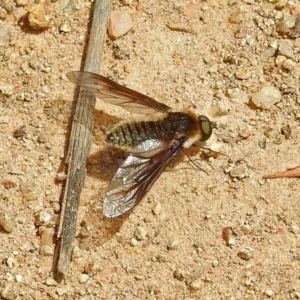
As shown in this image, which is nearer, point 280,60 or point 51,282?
point 51,282

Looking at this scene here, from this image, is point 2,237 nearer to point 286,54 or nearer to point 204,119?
point 204,119

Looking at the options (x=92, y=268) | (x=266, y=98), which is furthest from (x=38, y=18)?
(x=92, y=268)

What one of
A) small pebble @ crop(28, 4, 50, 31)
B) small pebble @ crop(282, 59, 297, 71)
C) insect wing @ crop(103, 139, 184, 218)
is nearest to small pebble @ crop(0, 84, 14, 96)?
small pebble @ crop(28, 4, 50, 31)

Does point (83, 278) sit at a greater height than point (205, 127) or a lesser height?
lesser

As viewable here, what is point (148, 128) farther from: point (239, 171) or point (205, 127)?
point (239, 171)

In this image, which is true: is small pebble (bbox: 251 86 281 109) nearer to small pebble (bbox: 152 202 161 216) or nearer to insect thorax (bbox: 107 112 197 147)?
insect thorax (bbox: 107 112 197 147)

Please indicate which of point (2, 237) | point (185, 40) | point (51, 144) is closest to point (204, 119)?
point (185, 40)
